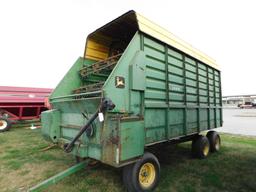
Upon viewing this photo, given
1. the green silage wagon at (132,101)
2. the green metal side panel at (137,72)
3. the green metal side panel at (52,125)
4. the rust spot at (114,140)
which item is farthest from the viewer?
the green metal side panel at (52,125)

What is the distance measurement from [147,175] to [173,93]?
5.67 feet

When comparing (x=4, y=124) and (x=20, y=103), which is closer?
(x=4, y=124)

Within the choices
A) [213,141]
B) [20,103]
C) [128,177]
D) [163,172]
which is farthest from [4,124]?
[213,141]

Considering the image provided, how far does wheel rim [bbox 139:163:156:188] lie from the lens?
297cm

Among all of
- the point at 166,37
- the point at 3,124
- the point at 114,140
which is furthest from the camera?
the point at 3,124

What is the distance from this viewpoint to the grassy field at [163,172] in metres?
3.25

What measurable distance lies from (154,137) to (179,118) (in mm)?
988

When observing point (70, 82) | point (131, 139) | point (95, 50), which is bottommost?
point (131, 139)

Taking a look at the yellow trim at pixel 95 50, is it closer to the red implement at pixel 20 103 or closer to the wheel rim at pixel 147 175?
the wheel rim at pixel 147 175

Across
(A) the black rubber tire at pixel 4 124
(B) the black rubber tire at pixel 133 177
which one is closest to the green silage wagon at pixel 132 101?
(B) the black rubber tire at pixel 133 177

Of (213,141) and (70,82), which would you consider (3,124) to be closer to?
(70,82)

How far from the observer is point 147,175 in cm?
309

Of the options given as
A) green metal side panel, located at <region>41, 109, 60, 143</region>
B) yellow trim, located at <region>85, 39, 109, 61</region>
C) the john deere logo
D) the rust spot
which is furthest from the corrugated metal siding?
green metal side panel, located at <region>41, 109, 60, 143</region>

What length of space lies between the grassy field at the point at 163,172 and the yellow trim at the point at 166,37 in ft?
9.09
